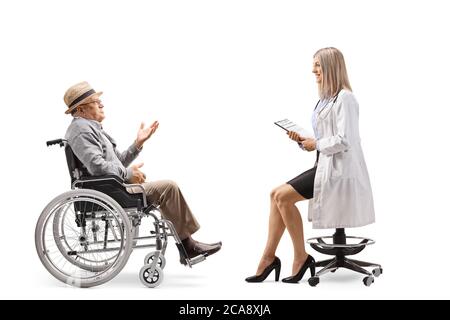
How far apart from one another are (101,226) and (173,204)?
517 mm

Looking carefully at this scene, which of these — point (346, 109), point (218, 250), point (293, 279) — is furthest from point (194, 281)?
point (346, 109)

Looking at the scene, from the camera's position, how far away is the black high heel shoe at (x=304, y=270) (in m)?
5.98

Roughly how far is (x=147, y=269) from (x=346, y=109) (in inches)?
65.5

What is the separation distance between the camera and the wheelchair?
5.88 metres

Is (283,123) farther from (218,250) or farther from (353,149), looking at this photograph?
(218,250)

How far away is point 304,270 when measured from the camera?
6000 mm

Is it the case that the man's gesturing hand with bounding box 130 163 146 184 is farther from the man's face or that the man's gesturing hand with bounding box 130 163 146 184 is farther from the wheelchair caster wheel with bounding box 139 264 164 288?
the wheelchair caster wheel with bounding box 139 264 164 288

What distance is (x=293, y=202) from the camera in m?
5.98

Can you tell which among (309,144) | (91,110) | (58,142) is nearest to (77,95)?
(91,110)

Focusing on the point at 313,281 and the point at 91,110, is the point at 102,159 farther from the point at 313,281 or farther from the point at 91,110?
the point at 313,281

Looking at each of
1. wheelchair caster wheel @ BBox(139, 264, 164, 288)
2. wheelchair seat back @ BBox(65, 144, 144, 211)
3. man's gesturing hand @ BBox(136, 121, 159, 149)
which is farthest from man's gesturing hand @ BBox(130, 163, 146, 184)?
wheelchair caster wheel @ BBox(139, 264, 164, 288)

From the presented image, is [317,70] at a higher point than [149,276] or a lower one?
higher

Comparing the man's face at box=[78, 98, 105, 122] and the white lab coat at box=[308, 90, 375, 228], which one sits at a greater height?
the man's face at box=[78, 98, 105, 122]

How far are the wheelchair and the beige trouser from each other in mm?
48
